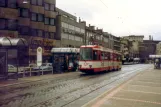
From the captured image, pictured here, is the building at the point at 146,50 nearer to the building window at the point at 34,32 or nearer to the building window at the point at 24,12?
the building window at the point at 34,32

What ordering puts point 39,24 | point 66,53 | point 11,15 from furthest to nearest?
point 39,24 → point 11,15 → point 66,53

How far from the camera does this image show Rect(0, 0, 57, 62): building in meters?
47.9

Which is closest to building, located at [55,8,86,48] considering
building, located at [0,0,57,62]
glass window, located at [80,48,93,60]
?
building, located at [0,0,57,62]

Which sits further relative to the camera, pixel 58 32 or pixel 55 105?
pixel 58 32

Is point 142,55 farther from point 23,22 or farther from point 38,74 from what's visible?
point 38,74

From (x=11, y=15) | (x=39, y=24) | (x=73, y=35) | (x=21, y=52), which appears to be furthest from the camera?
(x=73, y=35)

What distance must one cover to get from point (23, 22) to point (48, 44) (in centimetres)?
847

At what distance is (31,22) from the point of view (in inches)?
2228

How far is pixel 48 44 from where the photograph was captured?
60.1 m

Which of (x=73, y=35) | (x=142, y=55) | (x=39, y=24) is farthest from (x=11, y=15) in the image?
(x=142, y=55)

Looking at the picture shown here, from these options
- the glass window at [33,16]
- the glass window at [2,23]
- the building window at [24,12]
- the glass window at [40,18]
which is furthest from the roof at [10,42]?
the glass window at [40,18]

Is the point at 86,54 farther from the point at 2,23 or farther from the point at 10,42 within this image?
the point at 2,23

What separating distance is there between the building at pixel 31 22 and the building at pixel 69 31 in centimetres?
253

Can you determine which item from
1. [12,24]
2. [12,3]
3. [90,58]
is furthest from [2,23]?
[90,58]
